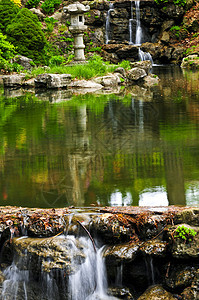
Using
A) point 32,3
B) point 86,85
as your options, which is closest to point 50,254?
point 86,85

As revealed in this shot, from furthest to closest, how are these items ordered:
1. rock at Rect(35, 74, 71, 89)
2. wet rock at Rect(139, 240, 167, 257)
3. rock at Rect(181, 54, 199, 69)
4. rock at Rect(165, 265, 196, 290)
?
1. rock at Rect(181, 54, 199, 69)
2. rock at Rect(35, 74, 71, 89)
3. wet rock at Rect(139, 240, 167, 257)
4. rock at Rect(165, 265, 196, 290)

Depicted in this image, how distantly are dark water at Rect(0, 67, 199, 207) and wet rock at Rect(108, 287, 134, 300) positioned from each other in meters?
0.99

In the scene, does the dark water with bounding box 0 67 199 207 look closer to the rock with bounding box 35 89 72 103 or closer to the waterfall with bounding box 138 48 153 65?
the rock with bounding box 35 89 72 103

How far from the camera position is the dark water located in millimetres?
4434

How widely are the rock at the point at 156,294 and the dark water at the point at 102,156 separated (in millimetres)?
1030

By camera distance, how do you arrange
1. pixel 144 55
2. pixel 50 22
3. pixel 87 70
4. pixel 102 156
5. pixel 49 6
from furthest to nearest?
pixel 49 6, pixel 50 22, pixel 144 55, pixel 87 70, pixel 102 156

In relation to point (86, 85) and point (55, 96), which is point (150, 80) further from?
point (55, 96)

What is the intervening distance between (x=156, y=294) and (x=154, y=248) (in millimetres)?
381

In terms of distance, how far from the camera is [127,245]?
3523 mm

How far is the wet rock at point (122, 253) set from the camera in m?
3.42

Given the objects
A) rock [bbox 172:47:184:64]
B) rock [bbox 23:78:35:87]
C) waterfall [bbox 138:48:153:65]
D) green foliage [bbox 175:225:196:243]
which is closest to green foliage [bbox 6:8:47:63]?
rock [bbox 23:78:35:87]

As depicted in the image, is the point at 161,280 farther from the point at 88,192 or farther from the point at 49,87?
the point at 49,87

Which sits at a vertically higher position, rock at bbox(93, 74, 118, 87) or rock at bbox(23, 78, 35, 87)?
rock at bbox(23, 78, 35, 87)

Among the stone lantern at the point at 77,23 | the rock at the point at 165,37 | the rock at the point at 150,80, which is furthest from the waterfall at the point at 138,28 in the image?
the rock at the point at 150,80
